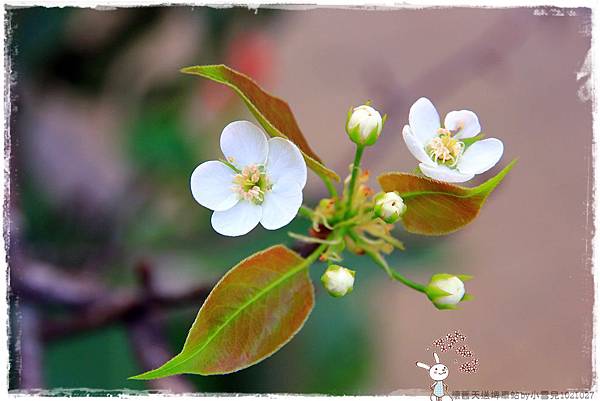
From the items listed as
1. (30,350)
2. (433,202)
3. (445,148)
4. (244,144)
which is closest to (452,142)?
(445,148)

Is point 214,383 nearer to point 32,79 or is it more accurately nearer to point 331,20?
point 32,79

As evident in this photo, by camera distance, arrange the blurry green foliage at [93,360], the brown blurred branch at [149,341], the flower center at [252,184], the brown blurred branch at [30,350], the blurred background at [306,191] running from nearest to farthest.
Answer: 1. the flower center at [252,184]
2. the brown blurred branch at [30,350]
3. the brown blurred branch at [149,341]
4. the blurred background at [306,191]
5. the blurry green foliage at [93,360]

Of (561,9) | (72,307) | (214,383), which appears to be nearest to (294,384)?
(214,383)

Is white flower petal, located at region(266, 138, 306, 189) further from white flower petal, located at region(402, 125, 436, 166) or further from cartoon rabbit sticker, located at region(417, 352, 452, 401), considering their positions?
cartoon rabbit sticker, located at region(417, 352, 452, 401)

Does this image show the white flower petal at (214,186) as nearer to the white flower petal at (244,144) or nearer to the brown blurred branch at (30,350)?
the white flower petal at (244,144)

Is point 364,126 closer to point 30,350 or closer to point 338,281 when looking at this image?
point 338,281

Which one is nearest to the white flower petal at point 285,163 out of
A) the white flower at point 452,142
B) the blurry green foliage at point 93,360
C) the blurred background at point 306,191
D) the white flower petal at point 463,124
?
the white flower at point 452,142

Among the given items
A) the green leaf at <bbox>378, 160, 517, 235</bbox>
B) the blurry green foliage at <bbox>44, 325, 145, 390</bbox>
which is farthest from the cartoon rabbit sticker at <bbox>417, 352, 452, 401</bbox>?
the blurry green foliage at <bbox>44, 325, 145, 390</bbox>
